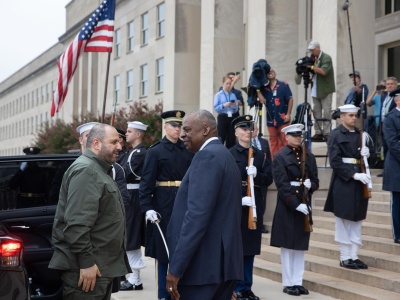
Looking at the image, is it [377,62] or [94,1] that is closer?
[377,62]

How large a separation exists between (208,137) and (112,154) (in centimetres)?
91

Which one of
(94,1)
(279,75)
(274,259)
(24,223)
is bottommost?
(274,259)

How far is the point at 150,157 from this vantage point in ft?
29.5

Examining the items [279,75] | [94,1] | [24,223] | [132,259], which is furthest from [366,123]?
[94,1]

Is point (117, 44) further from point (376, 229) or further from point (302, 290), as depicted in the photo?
point (302, 290)

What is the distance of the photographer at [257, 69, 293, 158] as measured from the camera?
14836 millimetres

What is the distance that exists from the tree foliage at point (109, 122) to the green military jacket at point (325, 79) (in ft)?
48.2

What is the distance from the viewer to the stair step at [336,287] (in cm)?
909

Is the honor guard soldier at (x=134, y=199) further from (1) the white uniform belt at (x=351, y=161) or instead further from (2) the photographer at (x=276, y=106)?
(2) the photographer at (x=276, y=106)

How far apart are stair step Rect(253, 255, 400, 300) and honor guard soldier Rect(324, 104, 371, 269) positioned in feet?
1.22

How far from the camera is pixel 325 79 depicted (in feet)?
50.6

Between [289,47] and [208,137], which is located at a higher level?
[289,47]

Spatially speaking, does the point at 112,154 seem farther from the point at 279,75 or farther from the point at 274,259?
the point at 279,75

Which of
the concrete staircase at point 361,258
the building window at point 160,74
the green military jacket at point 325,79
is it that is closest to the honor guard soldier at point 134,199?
the concrete staircase at point 361,258
